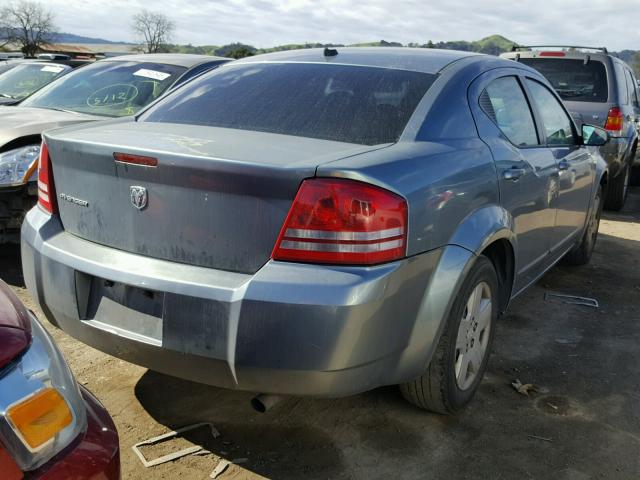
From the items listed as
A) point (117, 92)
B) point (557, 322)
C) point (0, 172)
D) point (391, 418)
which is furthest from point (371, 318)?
point (117, 92)

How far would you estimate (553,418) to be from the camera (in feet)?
10.2

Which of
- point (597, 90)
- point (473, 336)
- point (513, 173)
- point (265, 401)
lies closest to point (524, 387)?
point (473, 336)

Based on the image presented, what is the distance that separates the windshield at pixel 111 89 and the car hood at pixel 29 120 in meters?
0.24

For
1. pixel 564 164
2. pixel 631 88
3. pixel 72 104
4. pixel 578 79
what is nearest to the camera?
pixel 564 164

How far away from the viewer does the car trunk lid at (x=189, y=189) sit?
2.27 meters

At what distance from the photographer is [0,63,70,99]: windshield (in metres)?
7.80

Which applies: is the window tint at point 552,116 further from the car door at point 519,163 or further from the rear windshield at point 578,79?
the rear windshield at point 578,79

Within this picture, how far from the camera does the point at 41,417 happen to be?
143 cm

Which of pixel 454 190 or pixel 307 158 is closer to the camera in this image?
pixel 307 158

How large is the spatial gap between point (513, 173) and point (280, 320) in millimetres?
1633

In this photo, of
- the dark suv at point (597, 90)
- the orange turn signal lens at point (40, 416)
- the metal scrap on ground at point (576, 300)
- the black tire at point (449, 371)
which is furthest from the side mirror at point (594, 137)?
the orange turn signal lens at point (40, 416)

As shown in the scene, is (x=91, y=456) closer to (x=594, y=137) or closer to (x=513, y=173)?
(x=513, y=173)

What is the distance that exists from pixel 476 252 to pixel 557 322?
1.94 metres

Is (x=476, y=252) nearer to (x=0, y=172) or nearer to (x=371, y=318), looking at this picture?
(x=371, y=318)
